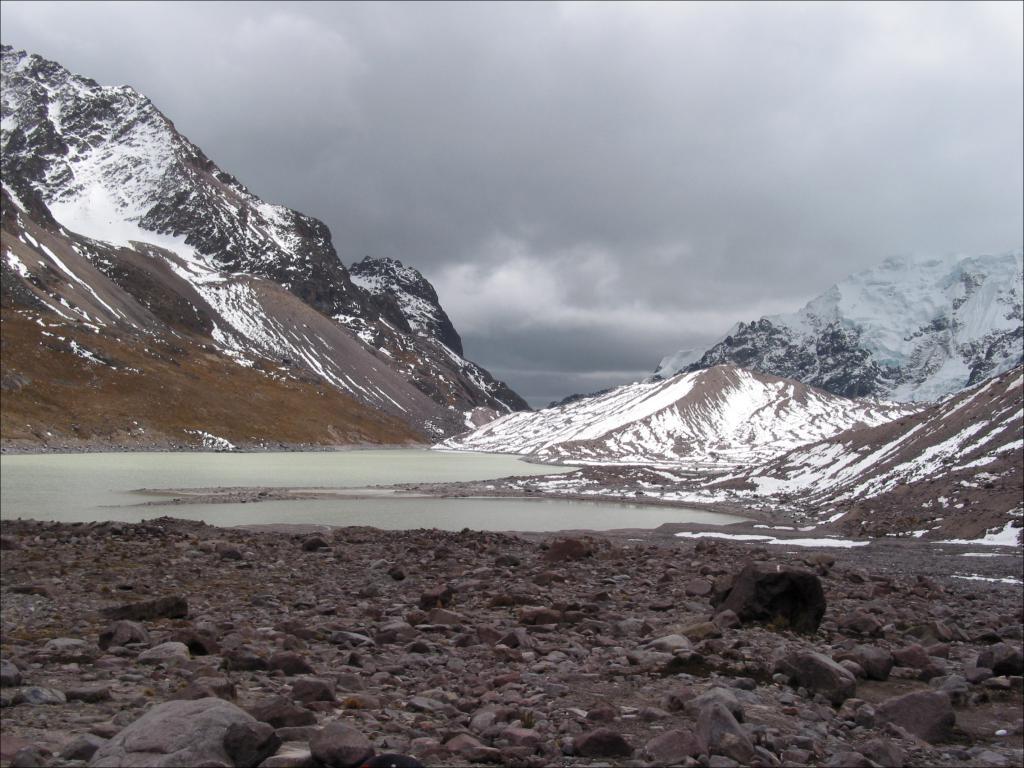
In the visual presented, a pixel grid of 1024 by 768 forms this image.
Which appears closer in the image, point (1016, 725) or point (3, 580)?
point (1016, 725)

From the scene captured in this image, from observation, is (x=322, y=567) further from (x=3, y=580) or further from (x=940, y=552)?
(x=940, y=552)

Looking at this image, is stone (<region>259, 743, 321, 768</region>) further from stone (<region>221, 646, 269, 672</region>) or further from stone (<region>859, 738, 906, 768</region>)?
stone (<region>859, 738, 906, 768</region>)

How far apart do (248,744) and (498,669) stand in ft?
20.6

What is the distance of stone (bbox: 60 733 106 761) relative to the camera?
8242 mm

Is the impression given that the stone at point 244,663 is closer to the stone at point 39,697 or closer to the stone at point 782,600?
the stone at point 39,697

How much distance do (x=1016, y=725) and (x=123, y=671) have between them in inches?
541

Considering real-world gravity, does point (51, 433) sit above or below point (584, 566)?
above

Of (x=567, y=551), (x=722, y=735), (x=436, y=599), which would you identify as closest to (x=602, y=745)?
(x=722, y=735)

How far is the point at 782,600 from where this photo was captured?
61.9 feet

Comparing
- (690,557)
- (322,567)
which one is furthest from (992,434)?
(322,567)

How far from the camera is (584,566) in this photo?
30.3m

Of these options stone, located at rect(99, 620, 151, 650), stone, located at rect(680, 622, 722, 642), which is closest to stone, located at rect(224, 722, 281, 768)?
stone, located at rect(99, 620, 151, 650)

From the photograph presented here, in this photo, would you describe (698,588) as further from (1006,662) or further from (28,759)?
(28,759)

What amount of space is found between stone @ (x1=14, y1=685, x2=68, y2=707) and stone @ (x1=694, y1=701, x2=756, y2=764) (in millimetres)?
8304
